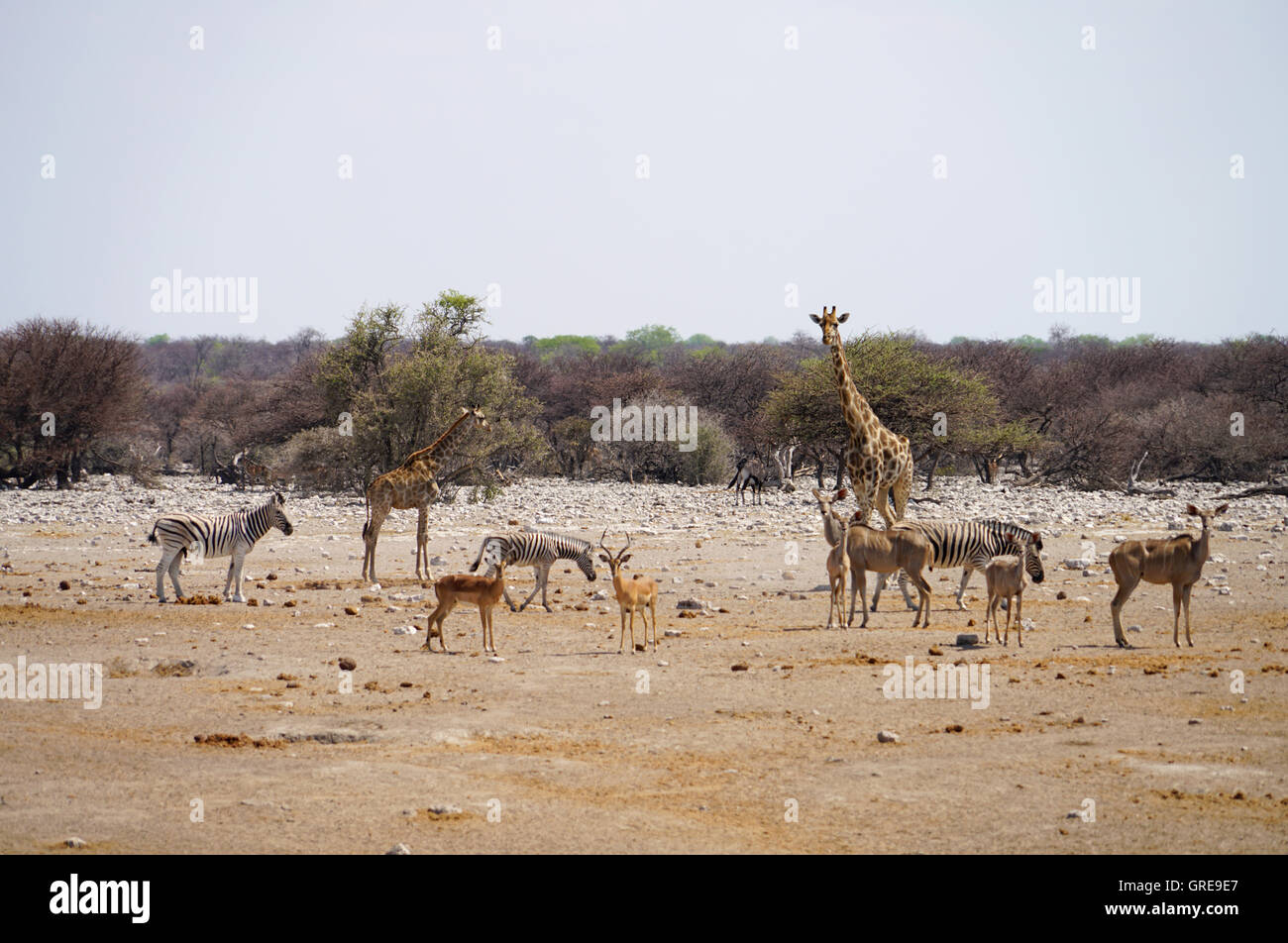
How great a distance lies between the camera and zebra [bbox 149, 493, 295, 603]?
16156 mm

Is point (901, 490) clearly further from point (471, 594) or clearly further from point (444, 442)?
point (471, 594)

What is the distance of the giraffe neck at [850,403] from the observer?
1898 centimetres

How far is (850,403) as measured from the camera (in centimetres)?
1952

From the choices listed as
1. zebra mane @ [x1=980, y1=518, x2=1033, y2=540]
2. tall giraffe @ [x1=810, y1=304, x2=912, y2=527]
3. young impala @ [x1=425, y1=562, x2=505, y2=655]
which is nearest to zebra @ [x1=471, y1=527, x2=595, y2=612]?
young impala @ [x1=425, y1=562, x2=505, y2=655]

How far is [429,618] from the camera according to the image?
1335 centimetres

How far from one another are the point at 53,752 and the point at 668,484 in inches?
1300

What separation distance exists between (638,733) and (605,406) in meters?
37.5

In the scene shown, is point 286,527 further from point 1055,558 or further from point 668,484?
point 668,484

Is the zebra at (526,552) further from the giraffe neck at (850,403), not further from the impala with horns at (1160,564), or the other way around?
the impala with horns at (1160,564)

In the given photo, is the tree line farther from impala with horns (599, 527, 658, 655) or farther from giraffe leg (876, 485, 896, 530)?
impala with horns (599, 527, 658, 655)

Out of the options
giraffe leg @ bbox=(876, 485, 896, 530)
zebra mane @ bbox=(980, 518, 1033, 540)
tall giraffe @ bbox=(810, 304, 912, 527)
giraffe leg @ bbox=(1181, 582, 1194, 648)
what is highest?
tall giraffe @ bbox=(810, 304, 912, 527)

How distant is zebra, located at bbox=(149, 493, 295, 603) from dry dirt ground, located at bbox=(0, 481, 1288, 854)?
63cm

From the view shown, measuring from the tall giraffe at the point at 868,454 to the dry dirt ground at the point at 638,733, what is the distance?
7.93ft
